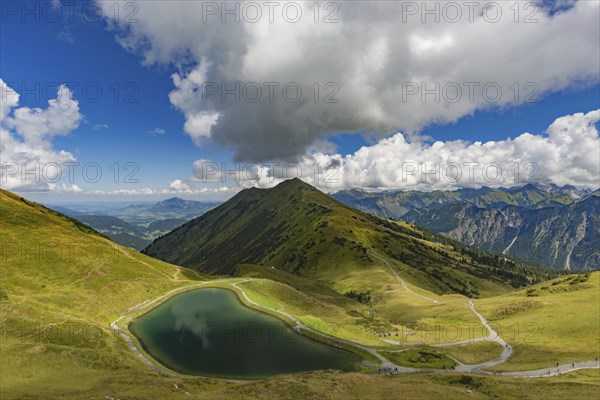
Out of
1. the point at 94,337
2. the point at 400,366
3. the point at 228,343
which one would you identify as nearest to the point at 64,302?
the point at 94,337

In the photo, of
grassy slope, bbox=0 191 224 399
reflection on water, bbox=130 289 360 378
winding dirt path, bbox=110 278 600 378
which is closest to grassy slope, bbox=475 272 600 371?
winding dirt path, bbox=110 278 600 378

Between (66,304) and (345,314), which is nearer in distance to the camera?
(66,304)

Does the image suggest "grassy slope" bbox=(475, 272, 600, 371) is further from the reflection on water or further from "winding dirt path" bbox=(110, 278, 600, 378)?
the reflection on water

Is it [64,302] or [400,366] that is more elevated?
[64,302]

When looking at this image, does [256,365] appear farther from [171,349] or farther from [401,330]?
[401,330]

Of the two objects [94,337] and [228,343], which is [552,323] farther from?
[94,337]

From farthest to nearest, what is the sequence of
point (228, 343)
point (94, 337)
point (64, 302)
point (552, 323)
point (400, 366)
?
point (552, 323) < point (64, 302) < point (228, 343) < point (400, 366) < point (94, 337)

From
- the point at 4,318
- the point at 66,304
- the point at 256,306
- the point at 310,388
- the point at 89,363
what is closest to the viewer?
the point at 310,388

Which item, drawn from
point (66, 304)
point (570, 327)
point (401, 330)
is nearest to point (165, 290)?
point (66, 304)

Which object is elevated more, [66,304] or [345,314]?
[66,304]

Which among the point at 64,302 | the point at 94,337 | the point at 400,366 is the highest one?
the point at 64,302
